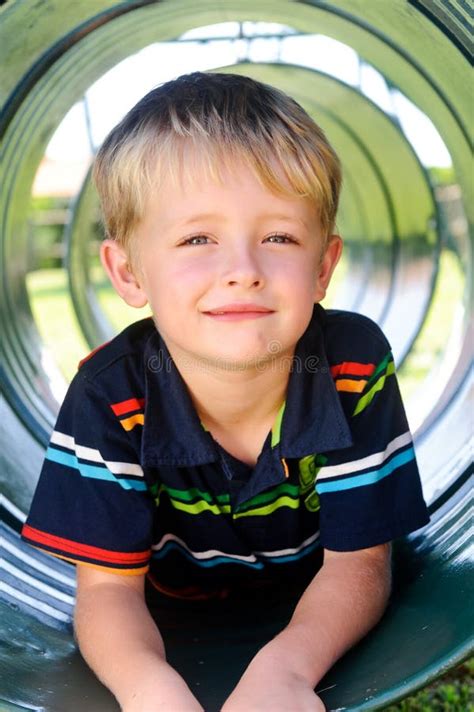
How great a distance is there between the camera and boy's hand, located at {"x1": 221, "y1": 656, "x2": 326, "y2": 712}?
69.3 inches

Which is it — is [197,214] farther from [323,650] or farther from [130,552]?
[323,650]

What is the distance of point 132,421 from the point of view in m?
2.21

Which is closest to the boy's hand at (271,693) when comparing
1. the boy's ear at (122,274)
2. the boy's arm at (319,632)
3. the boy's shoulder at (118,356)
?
the boy's arm at (319,632)

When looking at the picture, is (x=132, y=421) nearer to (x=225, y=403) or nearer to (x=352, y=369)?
(x=225, y=403)

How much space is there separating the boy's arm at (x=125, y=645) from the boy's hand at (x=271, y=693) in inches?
3.1

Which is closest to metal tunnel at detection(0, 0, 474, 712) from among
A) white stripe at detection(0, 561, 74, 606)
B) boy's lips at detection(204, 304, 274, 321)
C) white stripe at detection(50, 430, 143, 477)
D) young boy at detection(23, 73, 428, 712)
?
white stripe at detection(0, 561, 74, 606)

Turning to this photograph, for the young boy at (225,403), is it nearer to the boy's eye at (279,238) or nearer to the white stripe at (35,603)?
the boy's eye at (279,238)

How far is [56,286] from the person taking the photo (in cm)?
853

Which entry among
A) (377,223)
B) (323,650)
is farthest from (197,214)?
(377,223)

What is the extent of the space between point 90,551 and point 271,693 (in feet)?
1.74

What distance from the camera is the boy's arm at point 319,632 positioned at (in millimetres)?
1796

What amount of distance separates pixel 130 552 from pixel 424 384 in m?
1.83

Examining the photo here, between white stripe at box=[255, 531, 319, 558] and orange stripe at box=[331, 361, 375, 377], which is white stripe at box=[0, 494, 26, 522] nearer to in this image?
white stripe at box=[255, 531, 319, 558]

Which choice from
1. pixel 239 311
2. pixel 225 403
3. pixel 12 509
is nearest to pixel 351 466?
pixel 225 403
